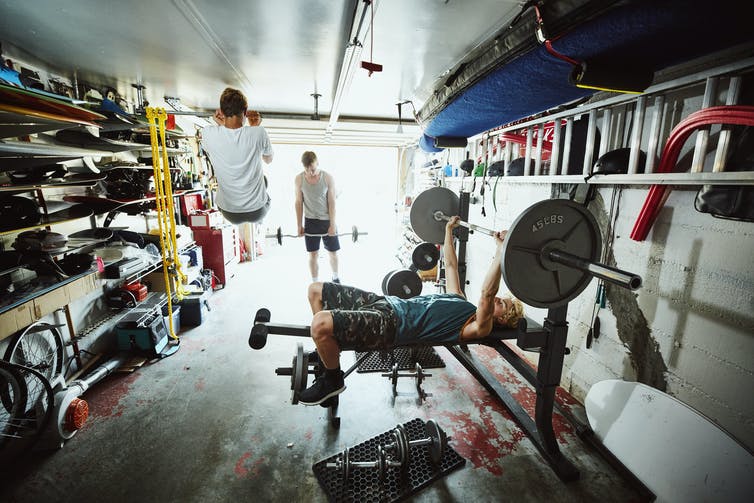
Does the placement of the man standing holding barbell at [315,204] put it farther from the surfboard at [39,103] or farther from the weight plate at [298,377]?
the weight plate at [298,377]

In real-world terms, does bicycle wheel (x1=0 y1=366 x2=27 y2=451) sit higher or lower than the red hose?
lower

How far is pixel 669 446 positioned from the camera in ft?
5.70

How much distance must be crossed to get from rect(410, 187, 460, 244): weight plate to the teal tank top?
114 centimetres

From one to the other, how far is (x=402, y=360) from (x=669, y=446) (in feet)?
6.42

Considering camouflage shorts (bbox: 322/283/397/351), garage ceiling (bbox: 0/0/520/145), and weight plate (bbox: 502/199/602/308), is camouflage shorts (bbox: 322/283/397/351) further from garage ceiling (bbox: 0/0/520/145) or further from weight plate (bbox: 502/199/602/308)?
garage ceiling (bbox: 0/0/520/145)

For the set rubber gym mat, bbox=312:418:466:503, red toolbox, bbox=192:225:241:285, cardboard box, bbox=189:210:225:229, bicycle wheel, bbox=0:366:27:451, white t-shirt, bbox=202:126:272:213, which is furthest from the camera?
red toolbox, bbox=192:225:241:285

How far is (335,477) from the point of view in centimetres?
196

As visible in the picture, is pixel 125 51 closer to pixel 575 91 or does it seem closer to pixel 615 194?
pixel 575 91

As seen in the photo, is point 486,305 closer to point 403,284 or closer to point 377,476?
point 403,284

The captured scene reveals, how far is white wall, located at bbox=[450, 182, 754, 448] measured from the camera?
167 centimetres

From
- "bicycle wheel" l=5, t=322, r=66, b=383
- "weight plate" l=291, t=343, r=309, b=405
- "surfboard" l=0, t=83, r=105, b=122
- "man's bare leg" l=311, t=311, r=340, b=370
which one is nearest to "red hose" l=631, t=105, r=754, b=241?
"man's bare leg" l=311, t=311, r=340, b=370

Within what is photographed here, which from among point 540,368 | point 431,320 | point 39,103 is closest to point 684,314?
point 540,368

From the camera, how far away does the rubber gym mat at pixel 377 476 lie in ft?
6.12

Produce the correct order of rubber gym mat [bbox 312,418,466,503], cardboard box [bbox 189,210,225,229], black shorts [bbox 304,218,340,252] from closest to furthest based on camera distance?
rubber gym mat [bbox 312,418,466,503], black shorts [bbox 304,218,340,252], cardboard box [bbox 189,210,225,229]
